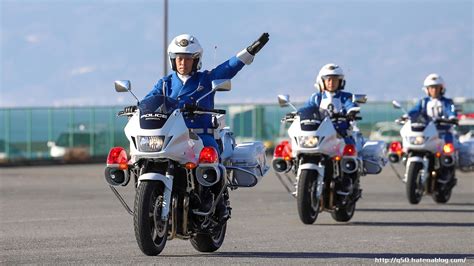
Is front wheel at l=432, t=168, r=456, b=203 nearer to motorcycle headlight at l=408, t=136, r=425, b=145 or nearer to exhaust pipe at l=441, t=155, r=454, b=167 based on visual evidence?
exhaust pipe at l=441, t=155, r=454, b=167

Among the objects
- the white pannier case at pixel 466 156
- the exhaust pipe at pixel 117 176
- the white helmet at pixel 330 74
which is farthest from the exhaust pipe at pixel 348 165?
the white pannier case at pixel 466 156

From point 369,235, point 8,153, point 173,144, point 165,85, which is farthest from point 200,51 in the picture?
point 8,153

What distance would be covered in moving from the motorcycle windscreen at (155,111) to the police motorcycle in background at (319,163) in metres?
4.77

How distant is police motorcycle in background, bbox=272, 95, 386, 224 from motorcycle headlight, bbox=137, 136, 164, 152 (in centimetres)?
499

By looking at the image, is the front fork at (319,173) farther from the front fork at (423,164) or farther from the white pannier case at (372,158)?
the front fork at (423,164)

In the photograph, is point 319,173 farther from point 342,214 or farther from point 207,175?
point 207,175

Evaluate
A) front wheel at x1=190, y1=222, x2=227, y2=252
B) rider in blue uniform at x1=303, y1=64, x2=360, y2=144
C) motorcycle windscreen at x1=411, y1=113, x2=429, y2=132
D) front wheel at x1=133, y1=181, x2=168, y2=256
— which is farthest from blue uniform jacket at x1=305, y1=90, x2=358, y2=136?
front wheel at x1=133, y1=181, x2=168, y2=256

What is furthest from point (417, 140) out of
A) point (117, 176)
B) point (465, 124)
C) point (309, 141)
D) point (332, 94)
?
point (465, 124)

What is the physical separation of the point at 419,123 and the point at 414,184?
1227 millimetres

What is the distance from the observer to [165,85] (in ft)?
57.0

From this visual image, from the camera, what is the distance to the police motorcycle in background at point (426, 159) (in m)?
26.1

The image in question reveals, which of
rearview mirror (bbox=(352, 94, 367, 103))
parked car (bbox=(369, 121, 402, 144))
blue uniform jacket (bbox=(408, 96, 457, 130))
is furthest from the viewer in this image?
parked car (bbox=(369, 121, 402, 144))

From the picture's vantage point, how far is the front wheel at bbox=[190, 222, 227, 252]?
17.1m

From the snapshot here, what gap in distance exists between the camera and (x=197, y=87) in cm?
1727
